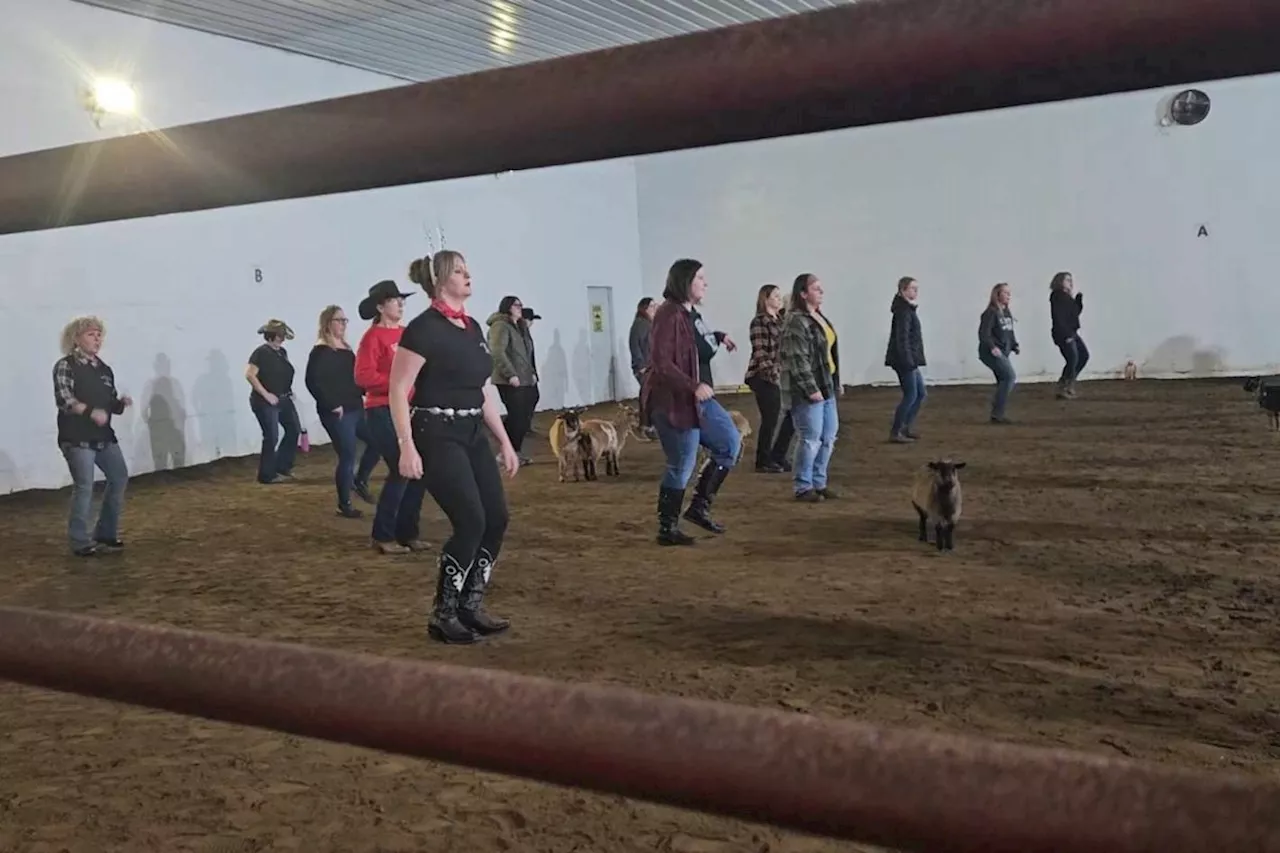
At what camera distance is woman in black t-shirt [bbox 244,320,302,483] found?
1029 centimetres

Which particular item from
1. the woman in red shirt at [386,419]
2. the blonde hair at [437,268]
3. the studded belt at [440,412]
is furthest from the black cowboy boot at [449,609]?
the woman in red shirt at [386,419]

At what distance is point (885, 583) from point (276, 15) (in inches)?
408

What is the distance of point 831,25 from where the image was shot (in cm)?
83

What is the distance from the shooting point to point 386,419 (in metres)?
6.82

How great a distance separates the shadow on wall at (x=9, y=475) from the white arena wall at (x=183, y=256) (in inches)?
0.5

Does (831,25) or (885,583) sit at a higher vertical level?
(831,25)

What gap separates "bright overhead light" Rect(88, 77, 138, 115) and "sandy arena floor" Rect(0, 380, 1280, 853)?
4545 mm

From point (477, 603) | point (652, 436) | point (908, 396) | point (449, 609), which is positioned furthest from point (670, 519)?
point (652, 436)

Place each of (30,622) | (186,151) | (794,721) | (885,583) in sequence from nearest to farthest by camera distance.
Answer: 1. (794,721)
2. (30,622)
3. (186,151)
4. (885,583)

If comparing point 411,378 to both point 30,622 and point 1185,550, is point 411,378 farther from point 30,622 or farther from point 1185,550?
point 1185,550

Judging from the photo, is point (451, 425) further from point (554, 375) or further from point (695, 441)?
point (554, 375)

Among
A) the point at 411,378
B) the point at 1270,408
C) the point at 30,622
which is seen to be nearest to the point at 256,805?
the point at 411,378

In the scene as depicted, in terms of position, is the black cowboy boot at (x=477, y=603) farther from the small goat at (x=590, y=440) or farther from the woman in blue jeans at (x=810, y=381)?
the small goat at (x=590, y=440)

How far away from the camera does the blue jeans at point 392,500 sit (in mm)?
6801
